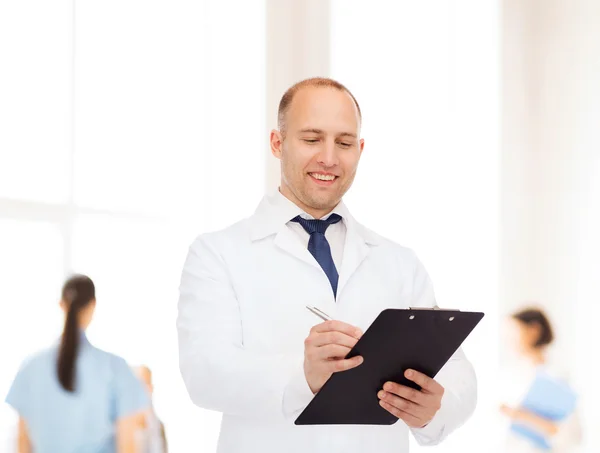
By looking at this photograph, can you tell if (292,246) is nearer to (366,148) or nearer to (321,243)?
(321,243)

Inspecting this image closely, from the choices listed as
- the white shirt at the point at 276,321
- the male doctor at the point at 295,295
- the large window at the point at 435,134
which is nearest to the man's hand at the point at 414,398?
the male doctor at the point at 295,295

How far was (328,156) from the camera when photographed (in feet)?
6.41

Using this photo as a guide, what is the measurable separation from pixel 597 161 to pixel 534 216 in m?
0.38

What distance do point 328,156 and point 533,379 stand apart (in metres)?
2.43

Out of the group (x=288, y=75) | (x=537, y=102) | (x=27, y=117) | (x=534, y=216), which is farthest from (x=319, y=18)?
(x=27, y=117)

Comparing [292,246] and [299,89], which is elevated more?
[299,89]

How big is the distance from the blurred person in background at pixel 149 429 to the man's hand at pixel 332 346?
1513 millimetres

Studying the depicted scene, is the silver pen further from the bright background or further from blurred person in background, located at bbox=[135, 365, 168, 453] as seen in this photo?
blurred person in background, located at bbox=[135, 365, 168, 453]

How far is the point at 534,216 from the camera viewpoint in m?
4.12

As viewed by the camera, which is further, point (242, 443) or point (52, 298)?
point (52, 298)

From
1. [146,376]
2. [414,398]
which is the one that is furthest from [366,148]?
[414,398]

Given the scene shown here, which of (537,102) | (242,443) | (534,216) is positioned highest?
(537,102)

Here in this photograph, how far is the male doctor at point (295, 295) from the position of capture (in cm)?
176

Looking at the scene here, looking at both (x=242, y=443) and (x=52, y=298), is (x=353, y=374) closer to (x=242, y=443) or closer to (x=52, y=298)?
(x=242, y=443)
